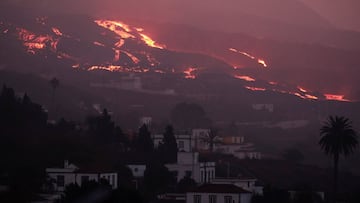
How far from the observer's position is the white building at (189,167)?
64.8 meters

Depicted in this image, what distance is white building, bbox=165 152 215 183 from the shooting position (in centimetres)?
6481

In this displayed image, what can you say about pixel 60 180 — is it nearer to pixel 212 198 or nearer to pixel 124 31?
pixel 212 198

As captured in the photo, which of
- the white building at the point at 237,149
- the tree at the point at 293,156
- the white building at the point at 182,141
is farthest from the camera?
the white building at the point at 237,149

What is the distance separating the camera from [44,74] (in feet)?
418

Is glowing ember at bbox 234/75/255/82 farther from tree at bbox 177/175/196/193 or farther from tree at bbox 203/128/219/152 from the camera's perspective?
tree at bbox 177/175/196/193

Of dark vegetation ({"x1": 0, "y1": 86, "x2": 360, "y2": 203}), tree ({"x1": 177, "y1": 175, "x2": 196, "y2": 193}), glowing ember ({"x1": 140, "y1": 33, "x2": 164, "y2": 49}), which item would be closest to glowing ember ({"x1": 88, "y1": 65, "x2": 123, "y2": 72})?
glowing ember ({"x1": 140, "y1": 33, "x2": 164, "y2": 49})

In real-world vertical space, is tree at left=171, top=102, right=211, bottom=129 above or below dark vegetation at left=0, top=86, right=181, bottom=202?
above

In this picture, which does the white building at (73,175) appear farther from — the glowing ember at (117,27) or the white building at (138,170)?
the glowing ember at (117,27)

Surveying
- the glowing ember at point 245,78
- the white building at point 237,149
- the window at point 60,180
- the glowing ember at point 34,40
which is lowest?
the window at point 60,180

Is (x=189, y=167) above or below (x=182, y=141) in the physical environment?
below

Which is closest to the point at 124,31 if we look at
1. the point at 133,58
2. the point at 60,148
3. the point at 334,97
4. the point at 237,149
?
the point at 133,58

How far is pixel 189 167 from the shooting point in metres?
64.9

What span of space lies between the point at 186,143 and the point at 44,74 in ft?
183

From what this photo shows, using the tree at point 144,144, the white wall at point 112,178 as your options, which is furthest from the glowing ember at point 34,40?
the white wall at point 112,178
